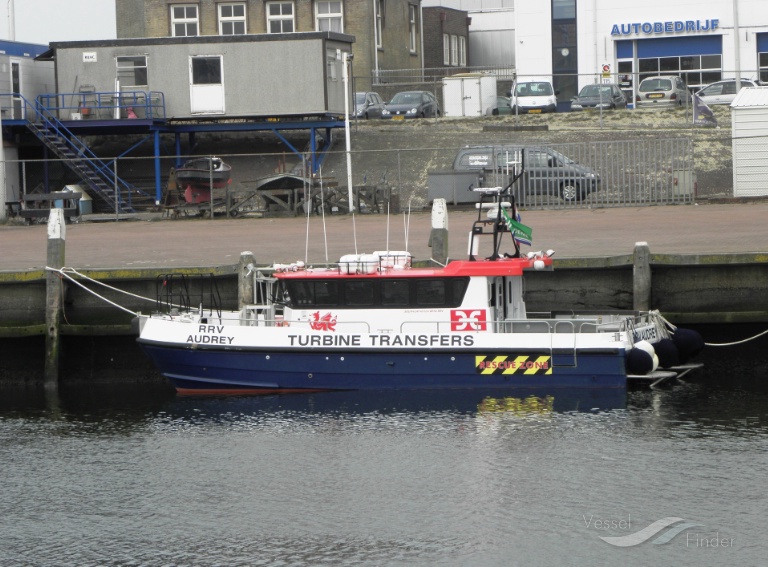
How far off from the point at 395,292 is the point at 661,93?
93.3 feet

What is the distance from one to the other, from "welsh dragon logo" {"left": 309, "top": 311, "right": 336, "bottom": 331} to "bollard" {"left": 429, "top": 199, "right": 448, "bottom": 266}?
112 inches

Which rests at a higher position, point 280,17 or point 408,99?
point 280,17

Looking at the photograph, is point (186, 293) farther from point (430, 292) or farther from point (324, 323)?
point (430, 292)

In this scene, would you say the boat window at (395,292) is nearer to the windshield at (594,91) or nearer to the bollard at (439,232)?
the bollard at (439,232)

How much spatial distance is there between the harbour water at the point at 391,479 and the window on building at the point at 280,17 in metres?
32.6

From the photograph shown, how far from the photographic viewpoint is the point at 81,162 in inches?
1390

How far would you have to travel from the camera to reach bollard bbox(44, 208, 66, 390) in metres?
20.3

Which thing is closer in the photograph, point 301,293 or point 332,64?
point 301,293

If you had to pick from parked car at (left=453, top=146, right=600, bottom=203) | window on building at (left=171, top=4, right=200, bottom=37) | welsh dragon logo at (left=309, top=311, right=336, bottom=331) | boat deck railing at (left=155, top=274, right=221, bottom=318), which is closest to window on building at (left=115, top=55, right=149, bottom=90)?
parked car at (left=453, top=146, right=600, bottom=203)

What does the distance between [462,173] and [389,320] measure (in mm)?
12032

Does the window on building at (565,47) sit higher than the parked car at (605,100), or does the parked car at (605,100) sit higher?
the window on building at (565,47)

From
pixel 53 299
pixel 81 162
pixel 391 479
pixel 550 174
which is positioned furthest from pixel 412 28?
pixel 391 479

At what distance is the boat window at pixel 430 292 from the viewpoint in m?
18.8

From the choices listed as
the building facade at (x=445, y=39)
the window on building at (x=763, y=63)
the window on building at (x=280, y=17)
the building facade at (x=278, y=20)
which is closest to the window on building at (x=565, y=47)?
the building facade at (x=278, y=20)
